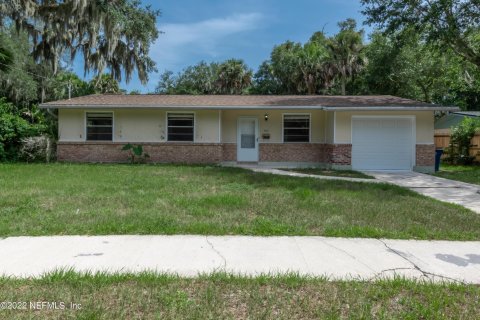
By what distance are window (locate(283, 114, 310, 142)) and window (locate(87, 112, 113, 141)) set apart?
7.90 meters

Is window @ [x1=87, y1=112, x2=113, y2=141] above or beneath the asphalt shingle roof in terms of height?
beneath

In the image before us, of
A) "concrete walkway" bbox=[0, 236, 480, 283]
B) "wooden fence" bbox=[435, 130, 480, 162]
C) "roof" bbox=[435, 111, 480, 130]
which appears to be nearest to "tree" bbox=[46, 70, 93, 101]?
"concrete walkway" bbox=[0, 236, 480, 283]

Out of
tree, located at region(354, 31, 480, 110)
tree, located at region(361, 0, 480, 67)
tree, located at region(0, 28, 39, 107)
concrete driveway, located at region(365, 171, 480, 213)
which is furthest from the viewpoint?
tree, located at region(354, 31, 480, 110)

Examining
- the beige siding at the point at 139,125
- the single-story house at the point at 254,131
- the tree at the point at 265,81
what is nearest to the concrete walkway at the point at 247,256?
the single-story house at the point at 254,131

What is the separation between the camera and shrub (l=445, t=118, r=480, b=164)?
690 inches

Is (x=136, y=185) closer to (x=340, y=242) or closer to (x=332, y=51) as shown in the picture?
(x=340, y=242)

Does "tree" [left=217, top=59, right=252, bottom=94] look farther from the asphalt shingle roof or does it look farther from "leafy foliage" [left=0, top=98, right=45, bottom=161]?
"leafy foliage" [left=0, top=98, right=45, bottom=161]

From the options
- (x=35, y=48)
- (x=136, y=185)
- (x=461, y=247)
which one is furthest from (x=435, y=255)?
(x=35, y=48)

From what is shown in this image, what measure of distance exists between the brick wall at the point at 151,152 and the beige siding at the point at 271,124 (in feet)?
3.73

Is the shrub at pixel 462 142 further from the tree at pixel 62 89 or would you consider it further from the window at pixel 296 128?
the tree at pixel 62 89

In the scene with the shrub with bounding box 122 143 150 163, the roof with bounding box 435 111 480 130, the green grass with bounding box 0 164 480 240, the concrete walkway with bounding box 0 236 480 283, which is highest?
the roof with bounding box 435 111 480 130

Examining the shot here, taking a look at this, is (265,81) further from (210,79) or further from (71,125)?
(71,125)

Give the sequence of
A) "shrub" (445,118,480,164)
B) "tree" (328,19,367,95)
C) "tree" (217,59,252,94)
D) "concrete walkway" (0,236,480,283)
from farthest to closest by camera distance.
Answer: "tree" (217,59,252,94) → "tree" (328,19,367,95) → "shrub" (445,118,480,164) → "concrete walkway" (0,236,480,283)

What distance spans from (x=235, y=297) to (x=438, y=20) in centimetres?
1467
